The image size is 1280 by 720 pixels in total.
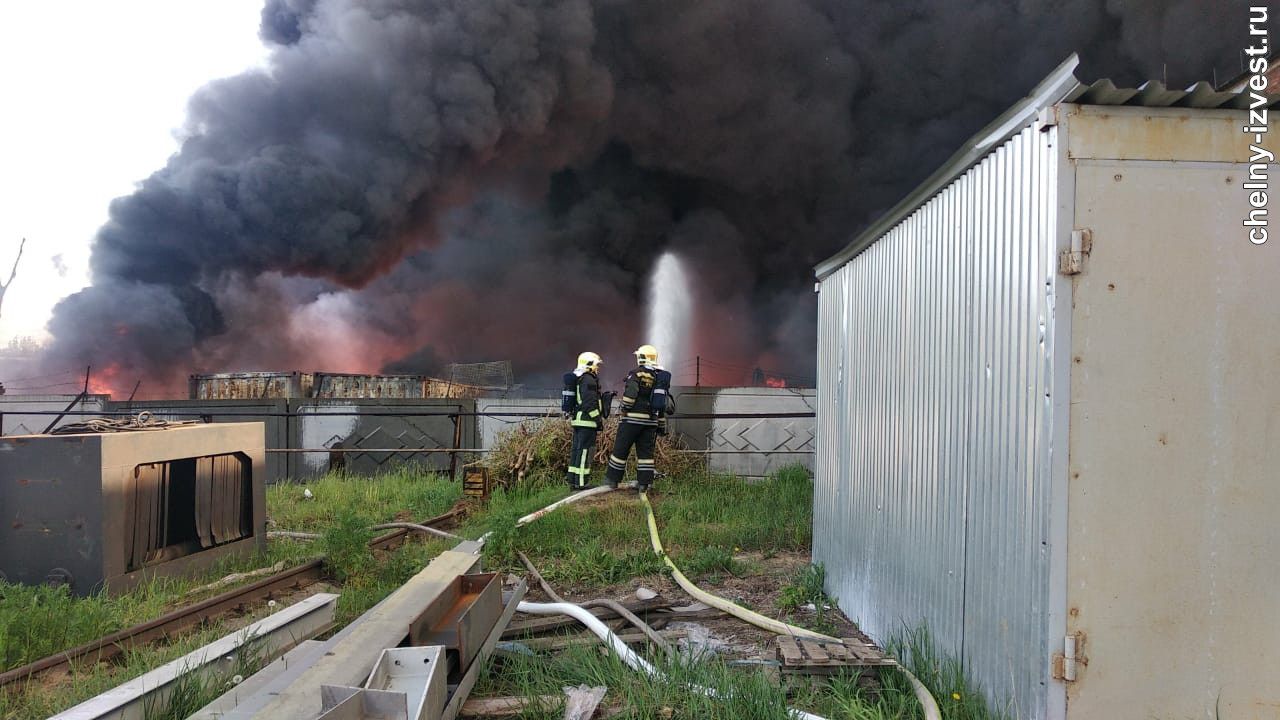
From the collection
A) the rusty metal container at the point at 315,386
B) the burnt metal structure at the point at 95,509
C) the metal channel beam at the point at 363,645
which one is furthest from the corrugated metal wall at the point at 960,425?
Answer: the rusty metal container at the point at 315,386

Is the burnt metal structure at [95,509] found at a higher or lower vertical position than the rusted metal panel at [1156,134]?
lower

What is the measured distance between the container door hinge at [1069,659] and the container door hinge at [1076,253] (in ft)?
4.56

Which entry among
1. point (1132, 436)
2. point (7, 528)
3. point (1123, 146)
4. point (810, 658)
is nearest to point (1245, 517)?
point (1132, 436)

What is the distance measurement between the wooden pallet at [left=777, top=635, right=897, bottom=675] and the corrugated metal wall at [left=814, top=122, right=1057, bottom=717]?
15.2 inches

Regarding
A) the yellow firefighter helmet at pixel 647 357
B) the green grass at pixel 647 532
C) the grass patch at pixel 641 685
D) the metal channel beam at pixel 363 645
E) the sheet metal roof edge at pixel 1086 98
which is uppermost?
the sheet metal roof edge at pixel 1086 98

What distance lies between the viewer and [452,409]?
15188 millimetres

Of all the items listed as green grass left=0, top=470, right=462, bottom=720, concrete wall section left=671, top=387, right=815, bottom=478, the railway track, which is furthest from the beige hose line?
concrete wall section left=671, top=387, right=815, bottom=478

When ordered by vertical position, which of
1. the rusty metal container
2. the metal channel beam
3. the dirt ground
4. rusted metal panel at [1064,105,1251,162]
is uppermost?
rusted metal panel at [1064,105,1251,162]

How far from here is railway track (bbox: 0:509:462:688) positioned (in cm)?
371

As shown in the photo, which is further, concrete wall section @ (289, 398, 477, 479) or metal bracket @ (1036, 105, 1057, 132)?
concrete wall section @ (289, 398, 477, 479)

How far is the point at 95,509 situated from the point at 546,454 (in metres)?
6.13

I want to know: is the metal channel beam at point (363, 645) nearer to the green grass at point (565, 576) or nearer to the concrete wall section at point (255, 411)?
the green grass at point (565, 576)

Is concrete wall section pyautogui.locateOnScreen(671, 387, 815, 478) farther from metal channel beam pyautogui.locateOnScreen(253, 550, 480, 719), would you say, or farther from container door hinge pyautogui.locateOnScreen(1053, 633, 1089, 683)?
container door hinge pyautogui.locateOnScreen(1053, 633, 1089, 683)

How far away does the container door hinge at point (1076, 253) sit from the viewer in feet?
9.09
